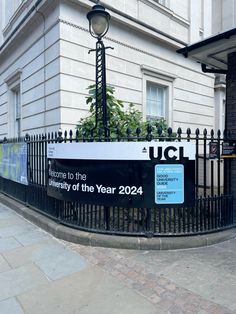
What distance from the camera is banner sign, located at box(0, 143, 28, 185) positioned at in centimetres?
696

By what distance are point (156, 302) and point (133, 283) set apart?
0.45 meters

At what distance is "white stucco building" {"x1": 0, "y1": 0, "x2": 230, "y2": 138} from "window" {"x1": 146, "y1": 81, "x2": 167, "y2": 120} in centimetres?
4

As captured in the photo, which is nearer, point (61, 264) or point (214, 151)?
point (61, 264)

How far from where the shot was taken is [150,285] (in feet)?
10.9

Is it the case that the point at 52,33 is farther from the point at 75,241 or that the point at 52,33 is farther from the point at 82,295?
the point at 82,295

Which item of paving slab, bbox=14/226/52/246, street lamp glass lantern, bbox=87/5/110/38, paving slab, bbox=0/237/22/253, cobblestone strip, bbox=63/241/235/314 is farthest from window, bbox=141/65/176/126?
cobblestone strip, bbox=63/241/235/314

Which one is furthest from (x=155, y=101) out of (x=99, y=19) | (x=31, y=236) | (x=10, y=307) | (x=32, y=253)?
(x=10, y=307)

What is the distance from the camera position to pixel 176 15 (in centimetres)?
1139

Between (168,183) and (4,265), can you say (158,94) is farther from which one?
(4,265)

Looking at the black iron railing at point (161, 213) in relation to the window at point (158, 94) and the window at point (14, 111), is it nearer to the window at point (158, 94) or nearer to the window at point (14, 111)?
the window at point (158, 94)

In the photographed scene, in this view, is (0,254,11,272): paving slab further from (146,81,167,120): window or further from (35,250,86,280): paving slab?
(146,81,167,120): window

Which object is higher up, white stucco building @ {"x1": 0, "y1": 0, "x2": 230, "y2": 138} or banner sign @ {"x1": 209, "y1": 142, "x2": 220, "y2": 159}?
white stucco building @ {"x1": 0, "y1": 0, "x2": 230, "y2": 138}

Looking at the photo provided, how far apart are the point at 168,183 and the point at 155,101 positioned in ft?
23.9

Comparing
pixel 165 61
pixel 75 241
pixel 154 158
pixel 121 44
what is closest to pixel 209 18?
pixel 165 61
